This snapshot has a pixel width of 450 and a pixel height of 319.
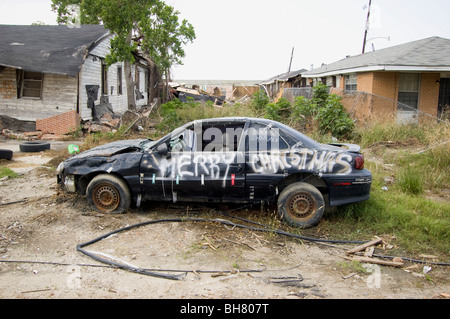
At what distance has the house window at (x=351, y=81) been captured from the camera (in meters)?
17.3

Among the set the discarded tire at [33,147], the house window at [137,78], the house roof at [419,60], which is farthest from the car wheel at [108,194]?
the house window at [137,78]

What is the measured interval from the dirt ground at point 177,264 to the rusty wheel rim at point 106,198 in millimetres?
162

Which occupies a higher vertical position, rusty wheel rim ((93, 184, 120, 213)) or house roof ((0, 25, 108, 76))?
house roof ((0, 25, 108, 76))

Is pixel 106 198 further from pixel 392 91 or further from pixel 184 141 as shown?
pixel 392 91

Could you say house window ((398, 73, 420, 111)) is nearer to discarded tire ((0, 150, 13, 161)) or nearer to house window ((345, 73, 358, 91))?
house window ((345, 73, 358, 91))

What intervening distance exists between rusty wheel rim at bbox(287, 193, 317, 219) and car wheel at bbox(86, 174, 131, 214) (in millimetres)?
2458

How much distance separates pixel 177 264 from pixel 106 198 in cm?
204

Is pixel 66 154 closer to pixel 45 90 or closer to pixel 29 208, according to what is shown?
pixel 29 208

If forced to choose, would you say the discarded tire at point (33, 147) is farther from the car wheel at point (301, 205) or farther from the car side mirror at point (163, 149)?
the car wheel at point (301, 205)

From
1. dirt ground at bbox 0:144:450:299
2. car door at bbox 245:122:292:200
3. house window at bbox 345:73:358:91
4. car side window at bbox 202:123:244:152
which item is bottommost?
dirt ground at bbox 0:144:450:299

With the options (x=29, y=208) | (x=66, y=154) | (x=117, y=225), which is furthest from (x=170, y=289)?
(x=66, y=154)

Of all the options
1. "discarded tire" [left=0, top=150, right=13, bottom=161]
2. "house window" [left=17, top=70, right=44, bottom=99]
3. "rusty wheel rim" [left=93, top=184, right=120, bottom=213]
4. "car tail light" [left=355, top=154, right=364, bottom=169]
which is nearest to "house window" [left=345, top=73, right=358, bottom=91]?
"car tail light" [left=355, top=154, right=364, bottom=169]

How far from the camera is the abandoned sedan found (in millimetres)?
5219

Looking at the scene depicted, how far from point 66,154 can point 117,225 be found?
578 cm
